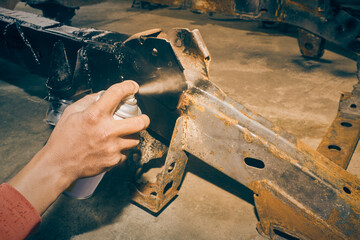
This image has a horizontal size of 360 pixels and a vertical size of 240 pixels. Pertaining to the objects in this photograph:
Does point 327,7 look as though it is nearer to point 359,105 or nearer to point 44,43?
point 359,105

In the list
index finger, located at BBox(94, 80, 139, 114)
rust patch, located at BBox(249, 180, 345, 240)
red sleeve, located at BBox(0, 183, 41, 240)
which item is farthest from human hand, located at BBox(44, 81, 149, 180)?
rust patch, located at BBox(249, 180, 345, 240)

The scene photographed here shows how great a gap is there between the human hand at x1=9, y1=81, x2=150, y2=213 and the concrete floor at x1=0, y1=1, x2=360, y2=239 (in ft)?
2.37

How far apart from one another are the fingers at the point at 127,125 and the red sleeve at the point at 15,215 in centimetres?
31

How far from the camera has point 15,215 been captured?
652 mm

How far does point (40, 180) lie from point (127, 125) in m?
0.29

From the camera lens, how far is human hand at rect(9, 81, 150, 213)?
701mm

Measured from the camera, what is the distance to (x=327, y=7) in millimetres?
2170

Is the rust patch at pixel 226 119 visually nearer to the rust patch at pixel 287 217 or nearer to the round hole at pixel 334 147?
the rust patch at pixel 287 217

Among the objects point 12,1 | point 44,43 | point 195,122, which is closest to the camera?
point 195,122

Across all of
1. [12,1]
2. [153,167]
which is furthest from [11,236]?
[12,1]

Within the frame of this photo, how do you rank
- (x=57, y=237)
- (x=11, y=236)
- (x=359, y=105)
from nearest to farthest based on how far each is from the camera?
(x=11, y=236) → (x=57, y=237) → (x=359, y=105)

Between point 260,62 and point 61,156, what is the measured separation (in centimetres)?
304

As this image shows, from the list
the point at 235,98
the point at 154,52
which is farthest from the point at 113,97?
the point at 235,98

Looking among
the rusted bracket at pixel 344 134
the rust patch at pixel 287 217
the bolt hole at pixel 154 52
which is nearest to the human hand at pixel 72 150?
the bolt hole at pixel 154 52
